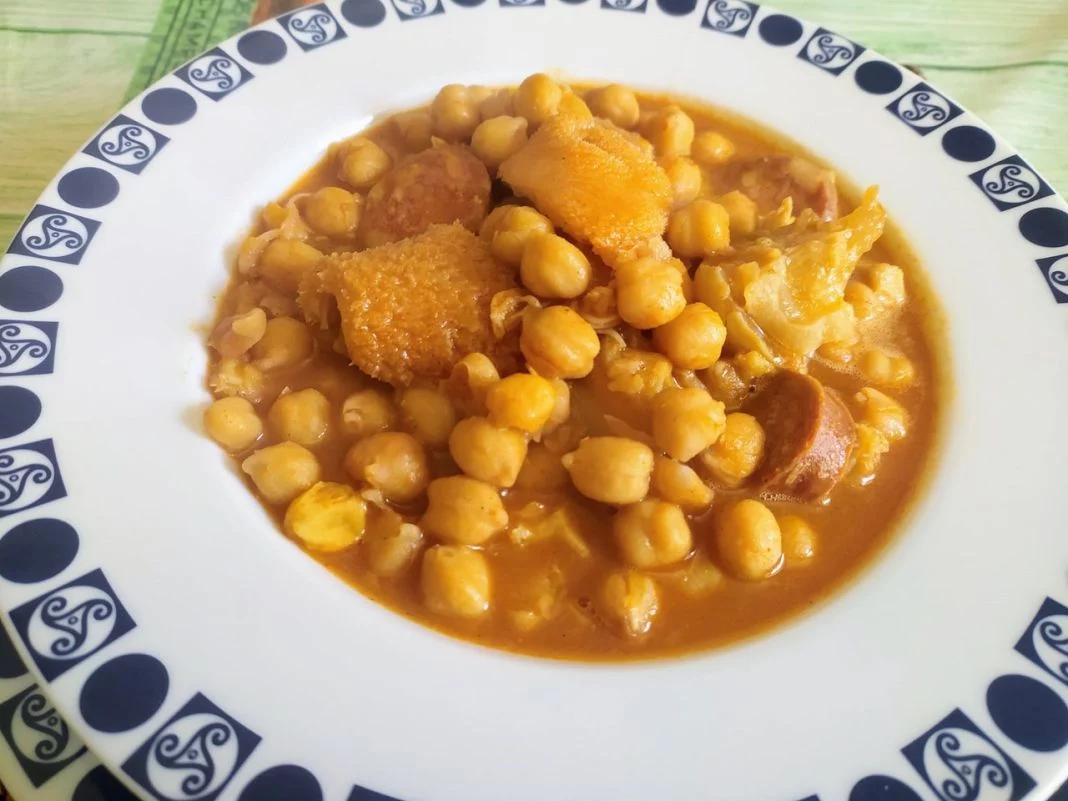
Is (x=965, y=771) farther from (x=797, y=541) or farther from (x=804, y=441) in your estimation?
(x=804, y=441)

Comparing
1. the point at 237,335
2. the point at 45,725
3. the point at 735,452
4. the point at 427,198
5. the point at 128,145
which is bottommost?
the point at 45,725

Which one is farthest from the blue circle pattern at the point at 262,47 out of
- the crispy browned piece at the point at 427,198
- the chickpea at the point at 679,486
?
the chickpea at the point at 679,486

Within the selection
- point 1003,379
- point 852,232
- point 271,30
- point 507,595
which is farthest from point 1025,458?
point 271,30

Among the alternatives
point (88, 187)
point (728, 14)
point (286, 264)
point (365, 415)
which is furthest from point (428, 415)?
point (728, 14)

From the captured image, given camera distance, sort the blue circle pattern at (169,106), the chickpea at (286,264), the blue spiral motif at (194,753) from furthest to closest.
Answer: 1. the blue circle pattern at (169,106)
2. the chickpea at (286,264)
3. the blue spiral motif at (194,753)

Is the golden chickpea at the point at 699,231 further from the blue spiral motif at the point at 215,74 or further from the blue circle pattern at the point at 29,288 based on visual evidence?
the blue circle pattern at the point at 29,288

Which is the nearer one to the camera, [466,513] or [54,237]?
[466,513]
